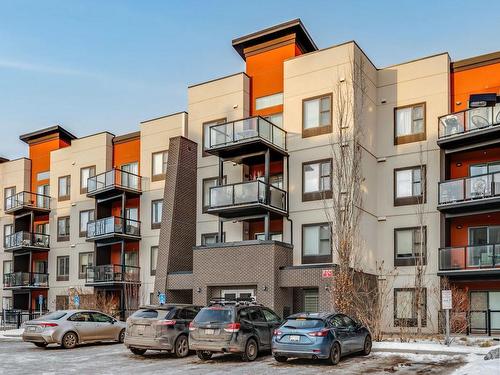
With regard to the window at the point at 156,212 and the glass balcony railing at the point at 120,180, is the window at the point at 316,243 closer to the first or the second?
the window at the point at 156,212

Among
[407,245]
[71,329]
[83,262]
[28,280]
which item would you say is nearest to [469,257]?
[407,245]

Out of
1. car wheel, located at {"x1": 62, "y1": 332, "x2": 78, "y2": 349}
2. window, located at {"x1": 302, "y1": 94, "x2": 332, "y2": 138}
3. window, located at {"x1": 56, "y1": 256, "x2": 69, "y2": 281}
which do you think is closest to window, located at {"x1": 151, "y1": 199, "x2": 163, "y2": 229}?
window, located at {"x1": 56, "y1": 256, "x2": 69, "y2": 281}

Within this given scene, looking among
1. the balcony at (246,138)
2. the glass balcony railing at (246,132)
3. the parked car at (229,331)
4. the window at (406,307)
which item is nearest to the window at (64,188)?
the balcony at (246,138)

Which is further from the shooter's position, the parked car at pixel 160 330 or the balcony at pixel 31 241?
the balcony at pixel 31 241

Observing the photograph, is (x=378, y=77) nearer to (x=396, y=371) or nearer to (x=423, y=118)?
(x=423, y=118)

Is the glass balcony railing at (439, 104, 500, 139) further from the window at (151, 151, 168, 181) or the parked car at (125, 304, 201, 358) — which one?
the window at (151, 151, 168, 181)

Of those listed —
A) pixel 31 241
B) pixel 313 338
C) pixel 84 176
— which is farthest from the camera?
pixel 31 241

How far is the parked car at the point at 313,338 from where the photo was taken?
16.4 meters

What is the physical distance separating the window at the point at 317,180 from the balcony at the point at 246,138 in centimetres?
156

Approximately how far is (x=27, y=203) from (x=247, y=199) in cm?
2355

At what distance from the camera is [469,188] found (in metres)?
27.3

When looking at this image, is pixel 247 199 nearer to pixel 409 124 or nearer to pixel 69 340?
pixel 409 124

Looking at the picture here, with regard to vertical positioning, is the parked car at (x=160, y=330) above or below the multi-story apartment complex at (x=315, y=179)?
below

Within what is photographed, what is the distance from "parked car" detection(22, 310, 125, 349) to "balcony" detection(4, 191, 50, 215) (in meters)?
24.0
